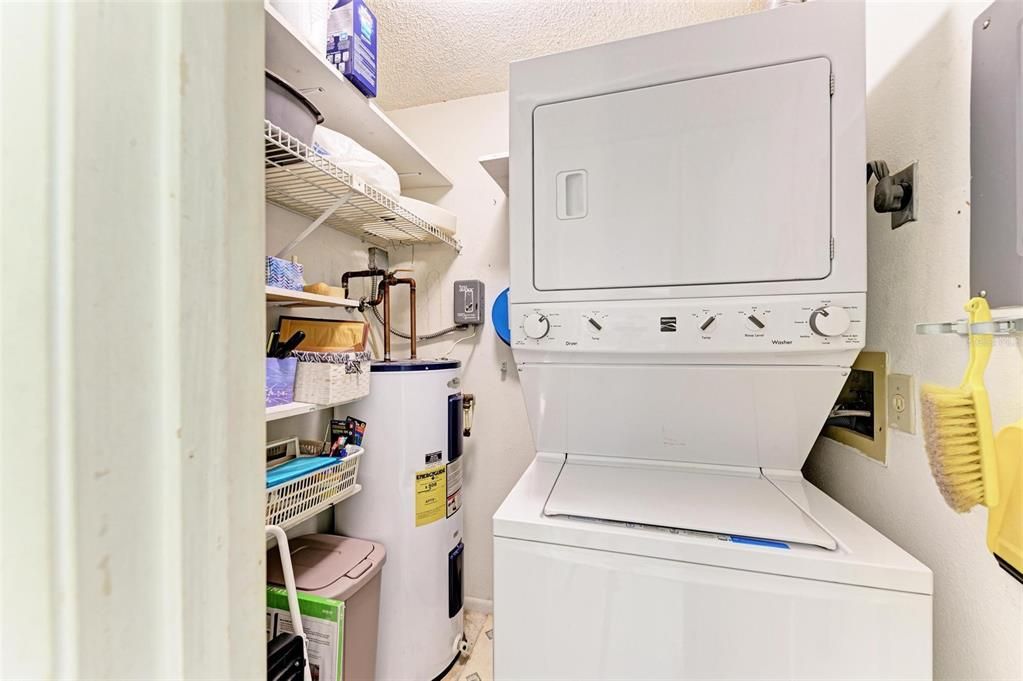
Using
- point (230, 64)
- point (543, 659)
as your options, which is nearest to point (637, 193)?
point (230, 64)

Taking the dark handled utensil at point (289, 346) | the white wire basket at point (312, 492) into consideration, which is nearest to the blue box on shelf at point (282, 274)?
the dark handled utensil at point (289, 346)

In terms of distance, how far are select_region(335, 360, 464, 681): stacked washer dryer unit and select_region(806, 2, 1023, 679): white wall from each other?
1457 mm

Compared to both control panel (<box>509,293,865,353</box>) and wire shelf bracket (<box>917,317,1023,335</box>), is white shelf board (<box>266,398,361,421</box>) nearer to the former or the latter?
control panel (<box>509,293,865,353</box>)

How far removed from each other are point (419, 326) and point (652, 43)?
5.37 feet

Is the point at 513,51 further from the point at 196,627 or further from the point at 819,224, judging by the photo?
the point at 196,627

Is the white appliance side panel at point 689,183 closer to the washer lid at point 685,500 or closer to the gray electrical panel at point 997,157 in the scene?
the gray electrical panel at point 997,157

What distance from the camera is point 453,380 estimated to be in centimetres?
179

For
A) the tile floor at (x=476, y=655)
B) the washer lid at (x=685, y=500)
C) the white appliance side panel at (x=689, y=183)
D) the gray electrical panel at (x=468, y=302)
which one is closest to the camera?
the washer lid at (x=685, y=500)

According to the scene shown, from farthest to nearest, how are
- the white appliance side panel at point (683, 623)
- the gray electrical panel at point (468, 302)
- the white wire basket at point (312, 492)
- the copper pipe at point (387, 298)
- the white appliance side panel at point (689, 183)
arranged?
the gray electrical panel at point (468, 302) < the copper pipe at point (387, 298) < the white wire basket at point (312, 492) < the white appliance side panel at point (689, 183) < the white appliance side panel at point (683, 623)

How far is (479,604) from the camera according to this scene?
2062 mm

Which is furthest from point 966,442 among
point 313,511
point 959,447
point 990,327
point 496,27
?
point 496,27

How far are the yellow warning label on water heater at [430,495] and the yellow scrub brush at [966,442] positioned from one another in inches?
59.4

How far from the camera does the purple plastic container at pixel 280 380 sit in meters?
1.16

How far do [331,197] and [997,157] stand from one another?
66.9 inches
